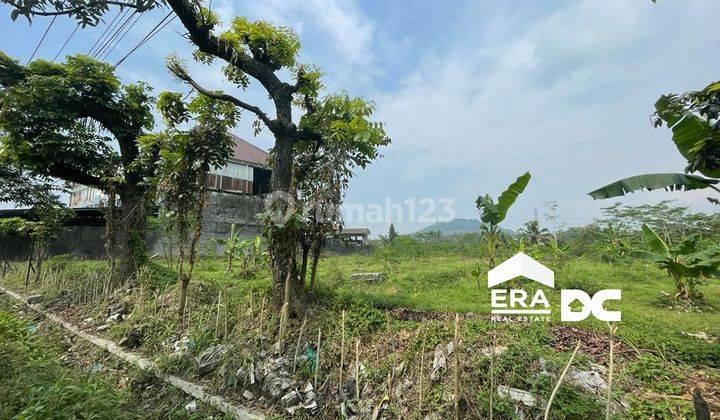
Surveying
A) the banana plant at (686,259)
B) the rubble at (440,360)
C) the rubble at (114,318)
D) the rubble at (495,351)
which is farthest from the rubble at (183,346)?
the banana plant at (686,259)

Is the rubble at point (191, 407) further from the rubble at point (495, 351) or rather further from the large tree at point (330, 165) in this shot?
the rubble at point (495, 351)

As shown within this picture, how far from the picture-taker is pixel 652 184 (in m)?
4.41

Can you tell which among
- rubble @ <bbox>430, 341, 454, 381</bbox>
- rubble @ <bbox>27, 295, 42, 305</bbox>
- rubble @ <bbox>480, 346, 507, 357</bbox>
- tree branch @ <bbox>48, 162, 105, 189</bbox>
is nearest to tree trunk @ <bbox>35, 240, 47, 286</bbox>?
rubble @ <bbox>27, 295, 42, 305</bbox>

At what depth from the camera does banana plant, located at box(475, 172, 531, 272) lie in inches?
244

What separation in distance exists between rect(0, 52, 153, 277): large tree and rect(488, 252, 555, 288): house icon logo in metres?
7.42

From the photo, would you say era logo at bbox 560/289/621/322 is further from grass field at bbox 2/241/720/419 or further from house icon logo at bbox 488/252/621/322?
grass field at bbox 2/241/720/419

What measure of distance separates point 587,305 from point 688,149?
2803 millimetres

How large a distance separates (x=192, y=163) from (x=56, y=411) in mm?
3823

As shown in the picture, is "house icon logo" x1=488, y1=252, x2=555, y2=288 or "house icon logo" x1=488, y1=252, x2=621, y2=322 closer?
"house icon logo" x1=488, y1=252, x2=621, y2=322

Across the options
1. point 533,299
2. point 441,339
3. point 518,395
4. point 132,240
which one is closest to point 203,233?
point 132,240

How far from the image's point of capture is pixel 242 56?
5.94 metres

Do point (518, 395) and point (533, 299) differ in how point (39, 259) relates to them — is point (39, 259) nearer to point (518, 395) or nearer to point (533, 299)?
point (518, 395)

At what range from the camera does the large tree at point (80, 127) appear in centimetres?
760

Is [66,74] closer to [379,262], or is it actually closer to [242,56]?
[242,56]
